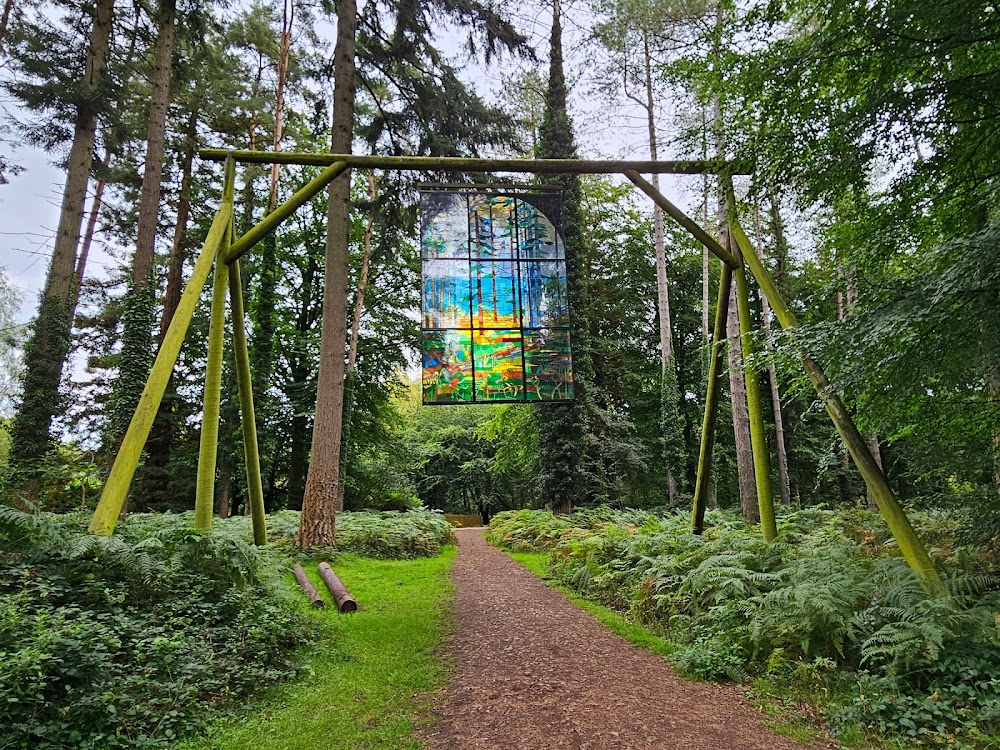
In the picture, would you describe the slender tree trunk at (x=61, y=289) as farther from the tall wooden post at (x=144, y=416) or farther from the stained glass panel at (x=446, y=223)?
the tall wooden post at (x=144, y=416)

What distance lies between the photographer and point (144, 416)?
4.59m

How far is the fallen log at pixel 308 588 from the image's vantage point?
6.31m

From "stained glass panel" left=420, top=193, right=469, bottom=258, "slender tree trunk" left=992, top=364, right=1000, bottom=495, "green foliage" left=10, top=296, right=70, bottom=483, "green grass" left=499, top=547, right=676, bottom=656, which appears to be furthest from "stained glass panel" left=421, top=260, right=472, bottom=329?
"green foliage" left=10, top=296, right=70, bottom=483

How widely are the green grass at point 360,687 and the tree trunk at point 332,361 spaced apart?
2628 mm

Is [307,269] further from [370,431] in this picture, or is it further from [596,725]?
[596,725]

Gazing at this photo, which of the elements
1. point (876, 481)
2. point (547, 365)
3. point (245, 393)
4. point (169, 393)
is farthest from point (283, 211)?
point (169, 393)

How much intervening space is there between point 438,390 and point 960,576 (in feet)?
21.4

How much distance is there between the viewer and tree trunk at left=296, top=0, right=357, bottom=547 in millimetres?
9555

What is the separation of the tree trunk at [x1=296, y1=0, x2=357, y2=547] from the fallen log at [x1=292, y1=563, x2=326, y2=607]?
1563 mm

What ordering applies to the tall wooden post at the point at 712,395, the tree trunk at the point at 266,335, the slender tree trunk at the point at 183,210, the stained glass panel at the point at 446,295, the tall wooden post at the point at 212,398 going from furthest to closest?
the tree trunk at the point at 266,335 → the slender tree trunk at the point at 183,210 → the stained glass panel at the point at 446,295 → the tall wooden post at the point at 712,395 → the tall wooden post at the point at 212,398

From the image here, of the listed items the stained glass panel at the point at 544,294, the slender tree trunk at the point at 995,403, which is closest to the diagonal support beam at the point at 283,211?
the stained glass panel at the point at 544,294

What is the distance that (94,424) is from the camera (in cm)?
1523

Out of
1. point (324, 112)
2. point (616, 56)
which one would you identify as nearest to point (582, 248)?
point (616, 56)

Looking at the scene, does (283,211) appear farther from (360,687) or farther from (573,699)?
(573,699)
